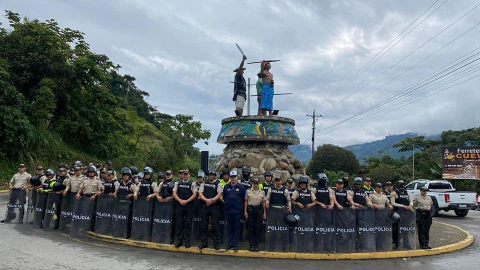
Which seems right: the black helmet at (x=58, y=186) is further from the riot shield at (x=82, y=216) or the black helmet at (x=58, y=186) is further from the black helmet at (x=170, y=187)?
the black helmet at (x=170, y=187)

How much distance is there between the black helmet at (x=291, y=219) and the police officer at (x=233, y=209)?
108 cm

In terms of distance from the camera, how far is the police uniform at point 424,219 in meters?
8.95

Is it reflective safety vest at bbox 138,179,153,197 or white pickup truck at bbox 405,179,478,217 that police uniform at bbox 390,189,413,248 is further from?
white pickup truck at bbox 405,179,478,217

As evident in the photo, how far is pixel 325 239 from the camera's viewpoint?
808 centimetres

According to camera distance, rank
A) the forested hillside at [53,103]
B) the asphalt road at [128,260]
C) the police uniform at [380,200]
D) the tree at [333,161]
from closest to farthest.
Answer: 1. the asphalt road at [128,260]
2. the police uniform at [380,200]
3. the forested hillside at [53,103]
4. the tree at [333,161]

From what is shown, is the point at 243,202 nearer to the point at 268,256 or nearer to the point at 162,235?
the point at 268,256

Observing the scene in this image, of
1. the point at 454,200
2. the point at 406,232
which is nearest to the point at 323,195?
the point at 406,232

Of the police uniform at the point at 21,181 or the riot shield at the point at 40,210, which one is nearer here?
the riot shield at the point at 40,210

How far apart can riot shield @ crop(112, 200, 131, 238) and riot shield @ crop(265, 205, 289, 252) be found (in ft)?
11.7

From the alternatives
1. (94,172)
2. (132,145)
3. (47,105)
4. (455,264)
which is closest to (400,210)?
(455,264)

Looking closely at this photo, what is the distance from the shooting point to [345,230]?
8.23 m

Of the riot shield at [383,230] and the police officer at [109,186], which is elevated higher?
the police officer at [109,186]

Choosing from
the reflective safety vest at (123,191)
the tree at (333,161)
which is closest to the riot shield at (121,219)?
the reflective safety vest at (123,191)

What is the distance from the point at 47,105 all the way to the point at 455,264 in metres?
24.8
